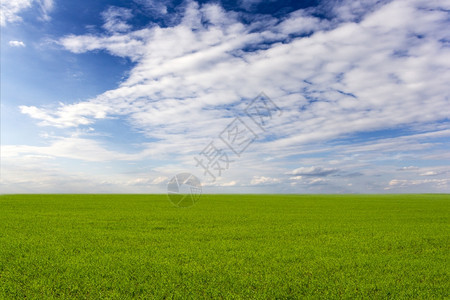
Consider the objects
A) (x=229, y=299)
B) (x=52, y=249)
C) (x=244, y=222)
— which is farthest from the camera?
(x=244, y=222)

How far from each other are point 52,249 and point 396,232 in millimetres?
15894

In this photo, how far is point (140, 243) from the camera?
455 inches

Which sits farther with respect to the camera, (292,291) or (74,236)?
(74,236)

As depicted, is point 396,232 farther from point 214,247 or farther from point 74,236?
point 74,236

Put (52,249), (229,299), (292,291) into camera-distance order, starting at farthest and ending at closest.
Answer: (52,249), (292,291), (229,299)

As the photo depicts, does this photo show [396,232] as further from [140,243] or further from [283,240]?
[140,243]

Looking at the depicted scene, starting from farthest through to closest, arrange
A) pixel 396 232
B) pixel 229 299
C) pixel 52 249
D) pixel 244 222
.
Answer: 1. pixel 244 222
2. pixel 396 232
3. pixel 52 249
4. pixel 229 299

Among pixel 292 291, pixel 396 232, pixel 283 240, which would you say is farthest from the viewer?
pixel 396 232

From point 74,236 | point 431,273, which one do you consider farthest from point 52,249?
point 431,273

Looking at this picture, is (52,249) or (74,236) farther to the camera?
(74,236)

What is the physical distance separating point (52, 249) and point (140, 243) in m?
Answer: 3.08

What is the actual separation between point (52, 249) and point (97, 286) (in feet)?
14.8

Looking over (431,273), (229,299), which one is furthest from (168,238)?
(431,273)

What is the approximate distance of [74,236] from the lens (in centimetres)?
1270
